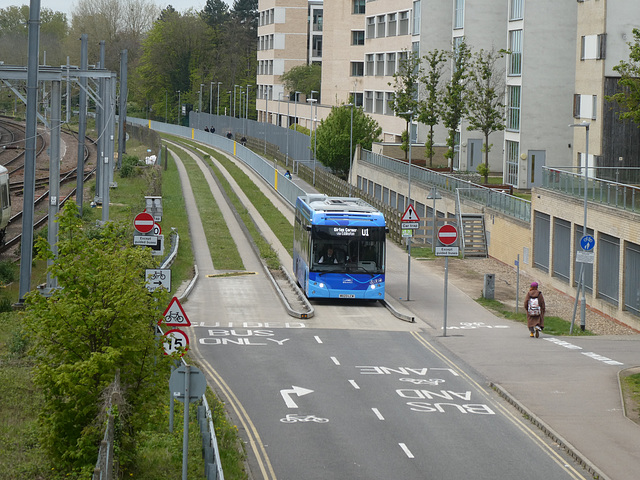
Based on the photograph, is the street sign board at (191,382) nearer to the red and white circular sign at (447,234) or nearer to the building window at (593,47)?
the red and white circular sign at (447,234)

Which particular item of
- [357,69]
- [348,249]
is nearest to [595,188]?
[348,249]

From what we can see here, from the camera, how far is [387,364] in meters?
23.7

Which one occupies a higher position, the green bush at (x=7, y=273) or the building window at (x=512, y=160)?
the building window at (x=512, y=160)

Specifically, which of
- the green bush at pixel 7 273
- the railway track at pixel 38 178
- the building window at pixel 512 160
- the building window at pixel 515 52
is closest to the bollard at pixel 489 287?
the green bush at pixel 7 273

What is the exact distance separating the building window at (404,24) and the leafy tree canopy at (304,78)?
3928cm

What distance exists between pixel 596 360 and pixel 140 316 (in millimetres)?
13763

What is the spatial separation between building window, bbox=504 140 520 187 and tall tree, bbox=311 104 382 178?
56.6ft

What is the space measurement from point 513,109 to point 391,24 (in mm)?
28729

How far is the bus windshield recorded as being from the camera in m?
31.0

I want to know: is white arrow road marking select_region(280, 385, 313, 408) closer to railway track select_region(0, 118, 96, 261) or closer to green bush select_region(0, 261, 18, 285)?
green bush select_region(0, 261, 18, 285)

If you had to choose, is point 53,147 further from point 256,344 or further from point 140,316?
point 140,316

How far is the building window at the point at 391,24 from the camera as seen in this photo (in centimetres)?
8369

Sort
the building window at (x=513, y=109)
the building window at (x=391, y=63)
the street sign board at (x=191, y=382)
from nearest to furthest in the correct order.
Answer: the street sign board at (x=191, y=382)
the building window at (x=513, y=109)
the building window at (x=391, y=63)

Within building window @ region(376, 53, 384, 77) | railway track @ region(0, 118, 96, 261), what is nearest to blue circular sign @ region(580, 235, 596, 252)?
railway track @ region(0, 118, 96, 261)
